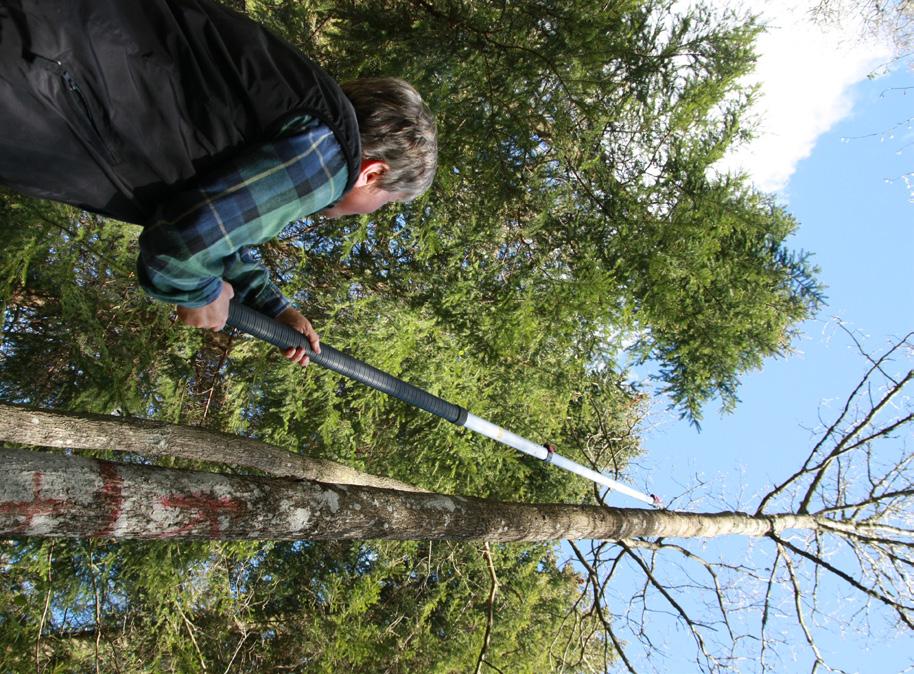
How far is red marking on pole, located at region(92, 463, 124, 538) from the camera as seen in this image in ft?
5.01

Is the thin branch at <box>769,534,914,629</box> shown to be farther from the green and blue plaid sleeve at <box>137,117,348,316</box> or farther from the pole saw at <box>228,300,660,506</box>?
the green and blue plaid sleeve at <box>137,117,348,316</box>

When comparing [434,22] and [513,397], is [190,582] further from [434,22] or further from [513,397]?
[434,22]

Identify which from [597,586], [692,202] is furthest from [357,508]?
[692,202]

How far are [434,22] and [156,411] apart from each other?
16.8 feet

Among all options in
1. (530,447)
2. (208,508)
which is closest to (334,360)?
(208,508)

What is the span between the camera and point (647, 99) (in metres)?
6.21

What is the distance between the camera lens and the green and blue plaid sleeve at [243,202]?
1515 mm

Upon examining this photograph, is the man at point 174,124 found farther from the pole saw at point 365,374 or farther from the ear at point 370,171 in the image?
the pole saw at point 365,374

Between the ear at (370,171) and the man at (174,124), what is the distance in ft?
0.24

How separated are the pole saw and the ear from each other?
35.1 inches

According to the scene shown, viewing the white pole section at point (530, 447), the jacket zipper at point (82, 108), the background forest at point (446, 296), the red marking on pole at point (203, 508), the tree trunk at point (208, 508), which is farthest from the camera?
the background forest at point (446, 296)

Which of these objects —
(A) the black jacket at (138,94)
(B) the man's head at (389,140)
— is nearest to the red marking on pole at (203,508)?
(A) the black jacket at (138,94)

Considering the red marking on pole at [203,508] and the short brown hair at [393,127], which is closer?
the red marking on pole at [203,508]

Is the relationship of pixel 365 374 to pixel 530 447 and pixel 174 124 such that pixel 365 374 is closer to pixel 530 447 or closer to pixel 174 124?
pixel 530 447
